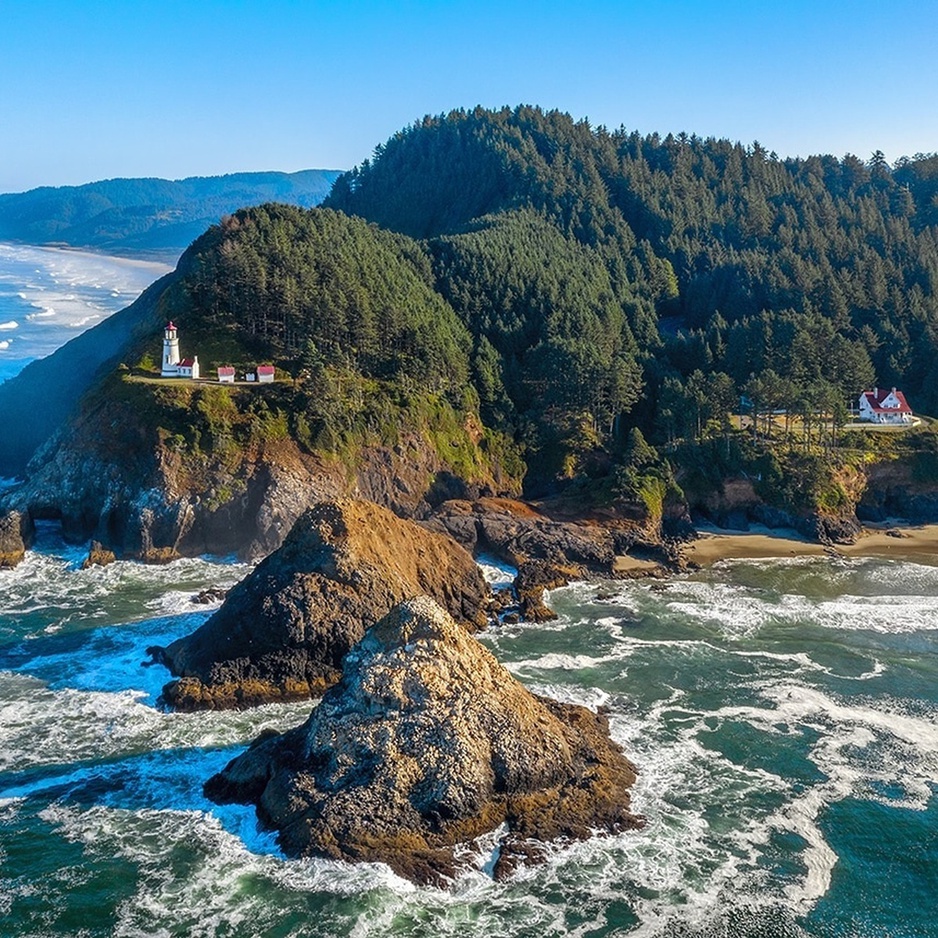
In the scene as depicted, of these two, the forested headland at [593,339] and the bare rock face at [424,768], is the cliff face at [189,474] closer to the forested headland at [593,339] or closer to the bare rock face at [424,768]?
the forested headland at [593,339]

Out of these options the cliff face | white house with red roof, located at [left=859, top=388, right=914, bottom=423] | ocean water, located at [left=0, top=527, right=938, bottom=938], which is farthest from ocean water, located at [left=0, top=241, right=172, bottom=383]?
white house with red roof, located at [left=859, top=388, right=914, bottom=423]

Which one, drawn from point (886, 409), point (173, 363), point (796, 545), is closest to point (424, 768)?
point (796, 545)

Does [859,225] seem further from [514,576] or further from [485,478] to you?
[514,576]

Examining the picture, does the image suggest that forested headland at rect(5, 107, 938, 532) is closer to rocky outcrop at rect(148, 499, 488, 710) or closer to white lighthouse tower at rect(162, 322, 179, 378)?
white lighthouse tower at rect(162, 322, 179, 378)

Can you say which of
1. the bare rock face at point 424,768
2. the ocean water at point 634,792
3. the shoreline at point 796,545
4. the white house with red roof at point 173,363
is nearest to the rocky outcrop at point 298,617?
the ocean water at point 634,792


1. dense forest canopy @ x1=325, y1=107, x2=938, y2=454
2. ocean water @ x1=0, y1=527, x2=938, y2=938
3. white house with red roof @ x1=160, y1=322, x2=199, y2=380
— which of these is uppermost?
dense forest canopy @ x1=325, y1=107, x2=938, y2=454

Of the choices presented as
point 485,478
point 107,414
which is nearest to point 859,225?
point 485,478
